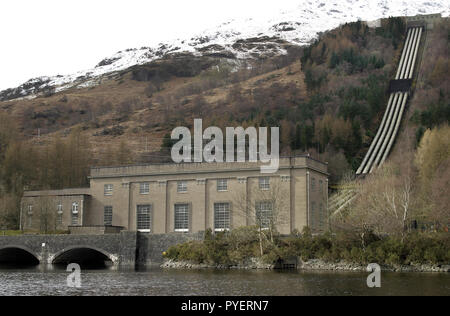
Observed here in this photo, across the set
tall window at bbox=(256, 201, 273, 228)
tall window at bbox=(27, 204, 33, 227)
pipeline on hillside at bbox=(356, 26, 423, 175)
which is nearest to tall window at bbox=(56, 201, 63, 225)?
tall window at bbox=(27, 204, 33, 227)

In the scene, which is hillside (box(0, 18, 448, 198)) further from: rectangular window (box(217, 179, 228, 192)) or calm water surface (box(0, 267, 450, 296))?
calm water surface (box(0, 267, 450, 296))

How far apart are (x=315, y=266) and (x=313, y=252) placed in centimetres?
126

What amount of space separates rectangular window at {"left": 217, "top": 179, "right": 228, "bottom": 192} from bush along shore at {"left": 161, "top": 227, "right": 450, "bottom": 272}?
31.2 feet

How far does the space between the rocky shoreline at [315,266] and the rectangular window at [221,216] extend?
9373 mm

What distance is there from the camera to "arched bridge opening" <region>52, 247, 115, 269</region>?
5940 centimetres

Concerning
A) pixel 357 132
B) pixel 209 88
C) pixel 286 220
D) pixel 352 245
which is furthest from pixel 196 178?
pixel 209 88

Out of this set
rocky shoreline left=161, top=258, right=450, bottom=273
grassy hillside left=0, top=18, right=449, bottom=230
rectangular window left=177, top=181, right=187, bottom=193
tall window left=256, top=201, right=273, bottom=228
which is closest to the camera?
rocky shoreline left=161, top=258, right=450, bottom=273

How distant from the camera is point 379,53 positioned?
14300 centimetres

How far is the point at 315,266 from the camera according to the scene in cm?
4938

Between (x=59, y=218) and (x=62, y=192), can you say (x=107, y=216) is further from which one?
(x=62, y=192)

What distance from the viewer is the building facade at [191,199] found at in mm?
60406

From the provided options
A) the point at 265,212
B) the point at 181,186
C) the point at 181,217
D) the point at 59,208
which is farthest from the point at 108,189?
the point at 265,212

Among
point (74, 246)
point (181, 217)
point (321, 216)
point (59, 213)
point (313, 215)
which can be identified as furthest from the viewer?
point (59, 213)
